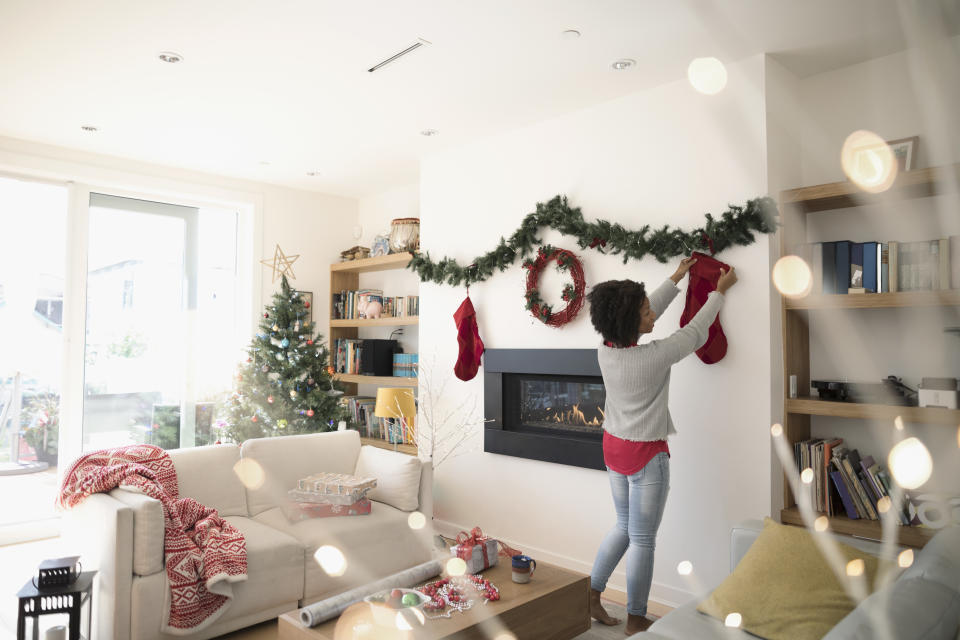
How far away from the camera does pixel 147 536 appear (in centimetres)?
274

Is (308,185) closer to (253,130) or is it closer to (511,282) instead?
(253,130)

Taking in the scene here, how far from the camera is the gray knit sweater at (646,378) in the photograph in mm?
2770

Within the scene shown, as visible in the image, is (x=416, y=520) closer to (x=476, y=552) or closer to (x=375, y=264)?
(x=476, y=552)

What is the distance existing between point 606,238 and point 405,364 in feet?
7.33

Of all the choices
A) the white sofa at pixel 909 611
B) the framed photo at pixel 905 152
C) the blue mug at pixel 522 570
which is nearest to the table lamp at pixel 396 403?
the blue mug at pixel 522 570

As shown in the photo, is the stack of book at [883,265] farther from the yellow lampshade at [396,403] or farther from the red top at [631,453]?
the yellow lampshade at [396,403]

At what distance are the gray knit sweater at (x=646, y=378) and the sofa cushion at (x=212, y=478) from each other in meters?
2.03

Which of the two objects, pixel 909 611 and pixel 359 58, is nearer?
pixel 909 611

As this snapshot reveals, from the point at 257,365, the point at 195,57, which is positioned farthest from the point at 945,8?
the point at 257,365

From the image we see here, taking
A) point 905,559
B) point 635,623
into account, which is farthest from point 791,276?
point 635,623

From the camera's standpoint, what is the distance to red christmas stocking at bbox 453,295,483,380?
440 cm

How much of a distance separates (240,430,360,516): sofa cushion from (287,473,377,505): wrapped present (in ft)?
0.44

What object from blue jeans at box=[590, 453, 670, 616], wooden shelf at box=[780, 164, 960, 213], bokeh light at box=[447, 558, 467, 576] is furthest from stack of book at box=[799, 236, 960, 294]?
bokeh light at box=[447, 558, 467, 576]

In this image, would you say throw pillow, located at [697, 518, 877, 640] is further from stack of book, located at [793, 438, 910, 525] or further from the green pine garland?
the green pine garland
